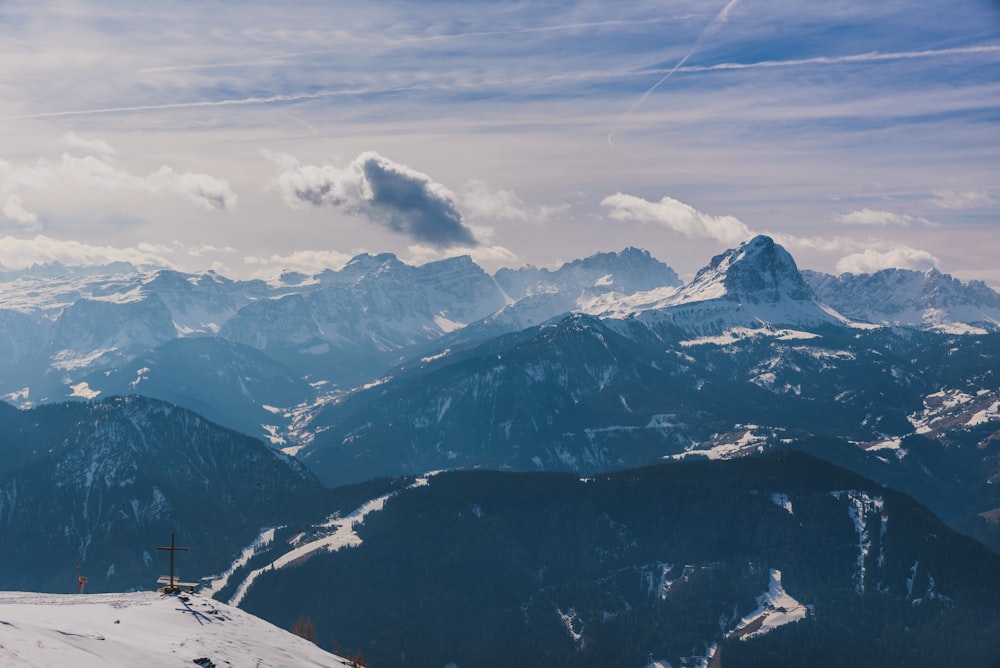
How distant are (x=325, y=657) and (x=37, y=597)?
122ft

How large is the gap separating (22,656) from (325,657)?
135 ft

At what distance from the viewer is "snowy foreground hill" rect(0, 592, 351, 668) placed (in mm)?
85250

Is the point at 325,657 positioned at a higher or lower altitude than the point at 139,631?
lower

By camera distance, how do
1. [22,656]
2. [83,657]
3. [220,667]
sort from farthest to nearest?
[220,667]
[83,657]
[22,656]

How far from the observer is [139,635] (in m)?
98.9

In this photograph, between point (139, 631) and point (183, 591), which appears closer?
point (139, 631)

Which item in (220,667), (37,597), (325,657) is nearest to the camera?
(220,667)

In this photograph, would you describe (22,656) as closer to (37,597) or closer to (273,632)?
(273,632)

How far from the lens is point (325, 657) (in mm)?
115625

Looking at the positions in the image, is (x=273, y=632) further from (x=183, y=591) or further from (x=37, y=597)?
(x=37, y=597)

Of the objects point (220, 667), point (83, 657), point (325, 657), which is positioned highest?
point (83, 657)

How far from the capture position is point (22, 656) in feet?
262

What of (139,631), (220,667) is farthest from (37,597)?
(220,667)

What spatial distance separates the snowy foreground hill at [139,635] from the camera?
85.2 m
